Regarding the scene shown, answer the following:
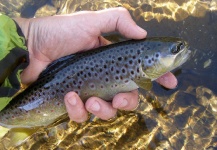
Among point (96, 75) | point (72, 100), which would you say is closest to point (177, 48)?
point (96, 75)

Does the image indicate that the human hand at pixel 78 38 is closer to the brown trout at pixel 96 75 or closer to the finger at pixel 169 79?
the finger at pixel 169 79

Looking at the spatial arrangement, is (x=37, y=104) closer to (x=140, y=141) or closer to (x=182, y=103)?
(x=140, y=141)

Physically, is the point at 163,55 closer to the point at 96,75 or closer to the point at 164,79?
the point at 164,79

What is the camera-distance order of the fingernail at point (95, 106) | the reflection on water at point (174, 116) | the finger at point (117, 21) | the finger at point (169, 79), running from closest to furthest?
the fingernail at point (95, 106), the finger at point (117, 21), the finger at point (169, 79), the reflection on water at point (174, 116)

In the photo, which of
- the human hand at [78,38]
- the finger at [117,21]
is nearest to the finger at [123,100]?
the human hand at [78,38]

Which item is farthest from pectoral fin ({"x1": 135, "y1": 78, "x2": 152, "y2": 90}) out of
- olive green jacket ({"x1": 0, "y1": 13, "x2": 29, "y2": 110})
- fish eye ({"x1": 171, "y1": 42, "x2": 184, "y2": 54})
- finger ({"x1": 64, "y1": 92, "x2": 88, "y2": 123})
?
olive green jacket ({"x1": 0, "y1": 13, "x2": 29, "y2": 110})

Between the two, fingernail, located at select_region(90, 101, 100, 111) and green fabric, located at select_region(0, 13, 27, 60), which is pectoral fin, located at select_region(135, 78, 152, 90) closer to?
fingernail, located at select_region(90, 101, 100, 111)
